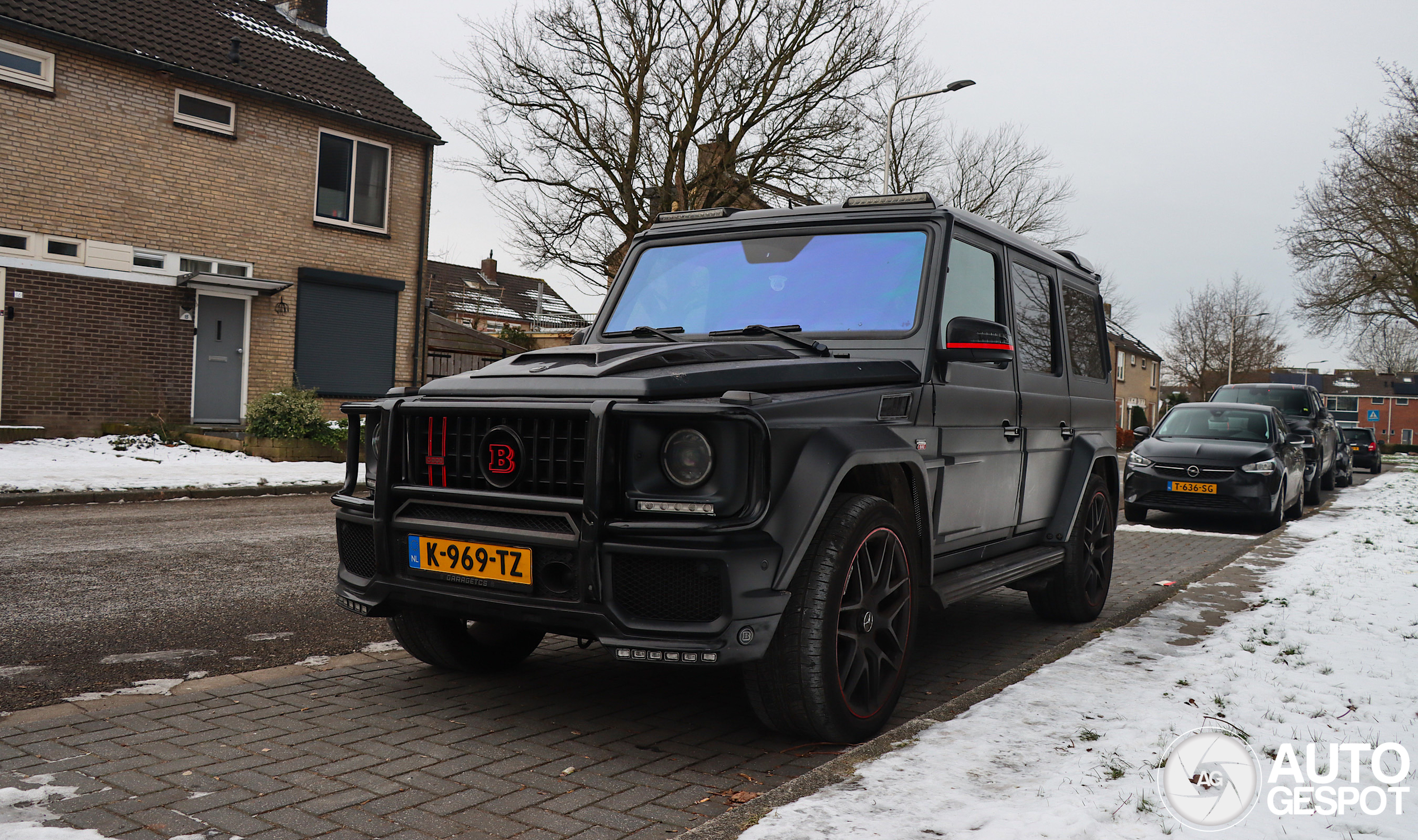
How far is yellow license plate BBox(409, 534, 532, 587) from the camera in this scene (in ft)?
11.3

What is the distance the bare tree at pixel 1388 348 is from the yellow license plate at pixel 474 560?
118 ft

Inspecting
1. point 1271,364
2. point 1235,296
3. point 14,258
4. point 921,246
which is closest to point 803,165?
point 14,258

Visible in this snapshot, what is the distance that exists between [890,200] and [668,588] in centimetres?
239

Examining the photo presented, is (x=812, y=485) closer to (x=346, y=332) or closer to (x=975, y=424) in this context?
(x=975, y=424)

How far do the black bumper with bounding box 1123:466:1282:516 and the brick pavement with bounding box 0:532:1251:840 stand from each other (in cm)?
824

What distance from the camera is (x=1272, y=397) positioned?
59.6ft

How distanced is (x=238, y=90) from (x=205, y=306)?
392cm

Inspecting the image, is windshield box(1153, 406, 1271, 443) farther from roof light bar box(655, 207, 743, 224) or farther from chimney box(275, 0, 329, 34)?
chimney box(275, 0, 329, 34)

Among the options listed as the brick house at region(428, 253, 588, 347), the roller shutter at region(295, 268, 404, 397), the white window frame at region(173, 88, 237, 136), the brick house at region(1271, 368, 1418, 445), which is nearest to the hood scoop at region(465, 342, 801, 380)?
the white window frame at region(173, 88, 237, 136)

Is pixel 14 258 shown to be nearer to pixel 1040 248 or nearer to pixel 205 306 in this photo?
pixel 205 306

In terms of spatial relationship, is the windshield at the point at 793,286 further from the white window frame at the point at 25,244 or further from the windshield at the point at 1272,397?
the windshield at the point at 1272,397

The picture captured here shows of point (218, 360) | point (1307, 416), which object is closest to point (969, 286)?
point (1307, 416)

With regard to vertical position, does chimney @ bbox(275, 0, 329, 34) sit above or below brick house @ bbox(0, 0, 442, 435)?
above

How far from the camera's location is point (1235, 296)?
6525 cm
